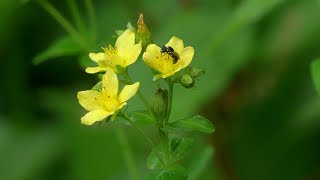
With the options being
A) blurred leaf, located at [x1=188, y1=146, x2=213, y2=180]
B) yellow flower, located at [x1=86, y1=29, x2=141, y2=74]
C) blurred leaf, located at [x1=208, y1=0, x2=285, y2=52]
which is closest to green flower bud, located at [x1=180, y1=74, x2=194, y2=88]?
yellow flower, located at [x1=86, y1=29, x2=141, y2=74]

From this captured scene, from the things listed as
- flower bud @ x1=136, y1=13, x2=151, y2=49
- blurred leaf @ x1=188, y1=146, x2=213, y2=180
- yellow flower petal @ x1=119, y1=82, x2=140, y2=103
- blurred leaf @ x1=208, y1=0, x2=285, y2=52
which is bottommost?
blurred leaf @ x1=188, y1=146, x2=213, y2=180

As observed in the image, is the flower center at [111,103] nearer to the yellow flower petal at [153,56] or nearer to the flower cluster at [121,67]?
the flower cluster at [121,67]

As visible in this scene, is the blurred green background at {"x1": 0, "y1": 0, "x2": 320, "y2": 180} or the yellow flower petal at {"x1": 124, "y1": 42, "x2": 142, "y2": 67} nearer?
the yellow flower petal at {"x1": 124, "y1": 42, "x2": 142, "y2": 67}

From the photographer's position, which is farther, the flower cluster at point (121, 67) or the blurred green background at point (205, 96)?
the blurred green background at point (205, 96)

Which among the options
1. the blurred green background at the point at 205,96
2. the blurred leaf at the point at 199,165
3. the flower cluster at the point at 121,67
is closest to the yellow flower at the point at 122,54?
the flower cluster at the point at 121,67

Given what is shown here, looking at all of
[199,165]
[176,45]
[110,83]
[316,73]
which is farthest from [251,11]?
[110,83]

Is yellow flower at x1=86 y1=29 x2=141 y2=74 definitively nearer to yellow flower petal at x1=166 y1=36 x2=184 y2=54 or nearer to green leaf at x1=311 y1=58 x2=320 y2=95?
yellow flower petal at x1=166 y1=36 x2=184 y2=54

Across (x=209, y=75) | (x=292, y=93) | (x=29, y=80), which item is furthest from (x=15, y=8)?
(x=292, y=93)
